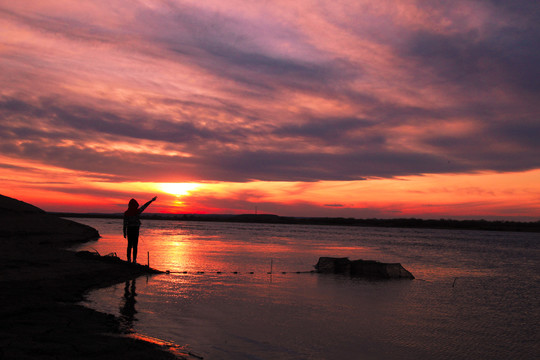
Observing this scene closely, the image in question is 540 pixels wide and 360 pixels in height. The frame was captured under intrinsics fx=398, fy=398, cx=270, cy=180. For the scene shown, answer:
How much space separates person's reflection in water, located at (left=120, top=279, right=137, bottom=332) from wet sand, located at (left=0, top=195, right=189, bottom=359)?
251mm

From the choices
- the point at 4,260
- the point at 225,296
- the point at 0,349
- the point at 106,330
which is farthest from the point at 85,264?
the point at 0,349

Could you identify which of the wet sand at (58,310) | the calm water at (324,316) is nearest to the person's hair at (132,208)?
the wet sand at (58,310)

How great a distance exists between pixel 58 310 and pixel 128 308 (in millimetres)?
2027

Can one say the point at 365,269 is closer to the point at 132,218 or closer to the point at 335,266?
the point at 335,266

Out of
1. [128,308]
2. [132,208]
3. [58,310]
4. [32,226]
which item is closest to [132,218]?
[132,208]

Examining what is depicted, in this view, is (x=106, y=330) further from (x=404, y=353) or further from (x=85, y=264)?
(x=85, y=264)

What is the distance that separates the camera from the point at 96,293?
43.5 feet

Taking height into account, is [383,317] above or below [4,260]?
below

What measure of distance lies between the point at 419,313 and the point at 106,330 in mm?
10527

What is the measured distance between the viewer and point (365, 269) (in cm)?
2303

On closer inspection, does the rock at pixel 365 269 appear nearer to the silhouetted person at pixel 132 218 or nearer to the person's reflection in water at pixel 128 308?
the silhouetted person at pixel 132 218

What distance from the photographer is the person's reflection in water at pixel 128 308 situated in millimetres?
9654

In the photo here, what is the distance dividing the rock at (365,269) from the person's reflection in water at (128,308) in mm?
12020

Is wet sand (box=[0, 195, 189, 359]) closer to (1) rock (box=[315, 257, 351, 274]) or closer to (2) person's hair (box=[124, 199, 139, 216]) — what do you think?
(2) person's hair (box=[124, 199, 139, 216])
